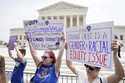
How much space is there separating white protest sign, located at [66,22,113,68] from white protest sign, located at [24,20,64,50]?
11.4 inches

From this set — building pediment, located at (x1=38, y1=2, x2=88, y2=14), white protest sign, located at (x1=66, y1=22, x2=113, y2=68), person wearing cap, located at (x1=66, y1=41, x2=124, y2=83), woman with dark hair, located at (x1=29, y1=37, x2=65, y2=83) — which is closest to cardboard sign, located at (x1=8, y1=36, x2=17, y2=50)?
woman with dark hair, located at (x1=29, y1=37, x2=65, y2=83)

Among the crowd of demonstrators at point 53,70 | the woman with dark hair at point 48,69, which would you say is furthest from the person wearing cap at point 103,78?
→ the woman with dark hair at point 48,69

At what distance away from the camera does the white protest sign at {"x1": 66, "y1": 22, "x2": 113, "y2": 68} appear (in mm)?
4070

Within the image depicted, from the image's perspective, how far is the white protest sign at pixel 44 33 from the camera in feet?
16.8

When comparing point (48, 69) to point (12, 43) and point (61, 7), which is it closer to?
→ point (12, 43)

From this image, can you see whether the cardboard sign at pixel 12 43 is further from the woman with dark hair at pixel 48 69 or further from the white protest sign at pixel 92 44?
the white protest sign at pixel 92 44

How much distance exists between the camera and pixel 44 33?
539 centimetres

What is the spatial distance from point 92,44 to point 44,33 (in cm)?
120

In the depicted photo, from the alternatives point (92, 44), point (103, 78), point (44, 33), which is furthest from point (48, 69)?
point (103, 78)

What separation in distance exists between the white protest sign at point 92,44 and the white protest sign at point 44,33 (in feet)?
0.95

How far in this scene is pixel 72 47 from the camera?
4738 mm

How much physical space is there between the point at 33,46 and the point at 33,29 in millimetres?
223

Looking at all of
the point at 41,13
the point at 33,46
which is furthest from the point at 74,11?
the point at 33,46

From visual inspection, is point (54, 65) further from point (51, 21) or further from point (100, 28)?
point (100, 28)
